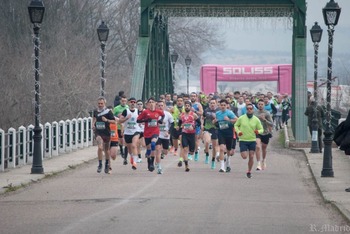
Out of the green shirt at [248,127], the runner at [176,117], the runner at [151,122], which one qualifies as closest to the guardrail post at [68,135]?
the runner at [176,117]

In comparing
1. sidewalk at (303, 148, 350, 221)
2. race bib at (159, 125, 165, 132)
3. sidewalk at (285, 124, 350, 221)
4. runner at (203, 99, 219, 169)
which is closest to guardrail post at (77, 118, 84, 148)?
sidewalk at (285, 124, 350, 221)

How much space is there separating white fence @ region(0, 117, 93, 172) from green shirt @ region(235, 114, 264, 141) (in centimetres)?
584

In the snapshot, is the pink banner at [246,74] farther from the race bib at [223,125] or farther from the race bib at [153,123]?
the race bib at [153,123]

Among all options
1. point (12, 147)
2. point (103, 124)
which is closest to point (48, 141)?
point (12, 147)

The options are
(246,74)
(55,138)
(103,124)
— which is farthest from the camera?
(246,74)

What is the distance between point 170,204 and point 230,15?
86.3 ft

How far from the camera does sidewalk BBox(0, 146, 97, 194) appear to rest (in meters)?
22.5

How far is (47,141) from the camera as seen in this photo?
32500 millimetres

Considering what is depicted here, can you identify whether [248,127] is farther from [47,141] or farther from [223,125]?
[47,141]

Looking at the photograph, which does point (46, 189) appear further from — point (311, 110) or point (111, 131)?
point (311, 110)

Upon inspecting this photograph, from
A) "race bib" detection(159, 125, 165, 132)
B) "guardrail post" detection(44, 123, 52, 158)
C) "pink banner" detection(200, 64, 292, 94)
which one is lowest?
"guardrail post" detection(44, 123, 52, 158)

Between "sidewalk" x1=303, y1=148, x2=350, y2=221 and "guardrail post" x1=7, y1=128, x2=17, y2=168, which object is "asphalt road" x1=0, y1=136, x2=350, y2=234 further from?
"guardrail post" x1=7, y1=128, x2=17, y2=168

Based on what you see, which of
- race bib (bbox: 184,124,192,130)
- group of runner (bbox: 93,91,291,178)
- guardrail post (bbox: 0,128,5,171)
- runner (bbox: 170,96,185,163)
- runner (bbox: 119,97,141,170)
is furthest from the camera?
runner (bbox: 170,96,185,163)

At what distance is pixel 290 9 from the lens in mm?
41031
